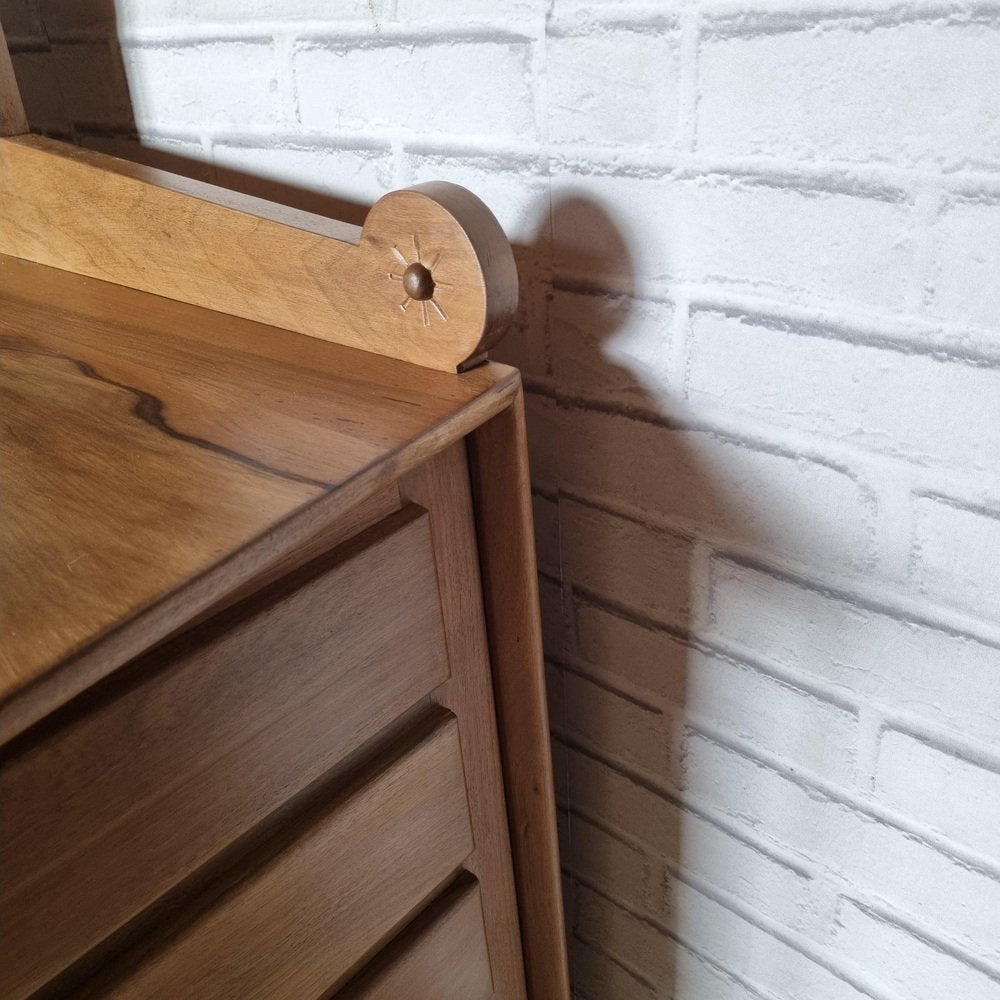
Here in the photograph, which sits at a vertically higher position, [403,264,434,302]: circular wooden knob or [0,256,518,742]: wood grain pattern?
[403,264,434,302]: circular wooden knob

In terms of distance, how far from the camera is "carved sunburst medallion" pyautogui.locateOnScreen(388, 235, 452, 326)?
49 cm

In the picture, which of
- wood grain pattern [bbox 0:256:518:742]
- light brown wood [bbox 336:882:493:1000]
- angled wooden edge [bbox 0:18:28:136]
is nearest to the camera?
wood grain pattern [bbox 0:256:518:742]

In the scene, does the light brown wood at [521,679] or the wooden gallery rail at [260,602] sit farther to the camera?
the light brown wood at [521,679]

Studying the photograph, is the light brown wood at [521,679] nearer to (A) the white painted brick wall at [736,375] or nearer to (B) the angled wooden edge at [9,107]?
(A) the white painted brick wall at [736,375]

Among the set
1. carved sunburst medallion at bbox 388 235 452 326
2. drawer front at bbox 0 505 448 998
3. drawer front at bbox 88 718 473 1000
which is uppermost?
carved sunburst medallion at bbox 388 235 452 326

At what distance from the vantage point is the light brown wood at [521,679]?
527 mm

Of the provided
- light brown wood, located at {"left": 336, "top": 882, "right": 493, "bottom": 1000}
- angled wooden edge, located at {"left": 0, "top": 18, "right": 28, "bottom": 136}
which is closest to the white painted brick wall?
angled wooden edge, located at {"left": 0, "top": 18, "right": 28, "bottom": 136}

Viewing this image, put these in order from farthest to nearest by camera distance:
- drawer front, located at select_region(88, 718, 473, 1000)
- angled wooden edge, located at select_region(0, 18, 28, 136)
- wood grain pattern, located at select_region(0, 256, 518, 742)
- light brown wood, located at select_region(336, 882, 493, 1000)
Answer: angled wooden edge, located at select_region(0, 18, 28, 136) → light brown wood, located at select_region(336, 882, 493, 1000) → drawer front, located at select_region(88, 718, 473, 1000) → wood grain pattern, located at select_region(0, 256, 518, 742)

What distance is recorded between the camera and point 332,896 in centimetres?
53

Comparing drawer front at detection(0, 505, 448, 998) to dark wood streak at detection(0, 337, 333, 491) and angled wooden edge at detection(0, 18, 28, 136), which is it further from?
angled wooden edge at detection(0, 18, 28, 136)

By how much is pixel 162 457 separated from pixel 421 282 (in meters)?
0.17

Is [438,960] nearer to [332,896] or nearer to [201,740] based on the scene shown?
[332,896]

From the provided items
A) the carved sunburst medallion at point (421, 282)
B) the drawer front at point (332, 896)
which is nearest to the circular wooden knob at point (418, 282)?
the carved sunburst medallion at point (421, 282)

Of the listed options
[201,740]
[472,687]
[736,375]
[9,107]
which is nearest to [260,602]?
[201,740]
